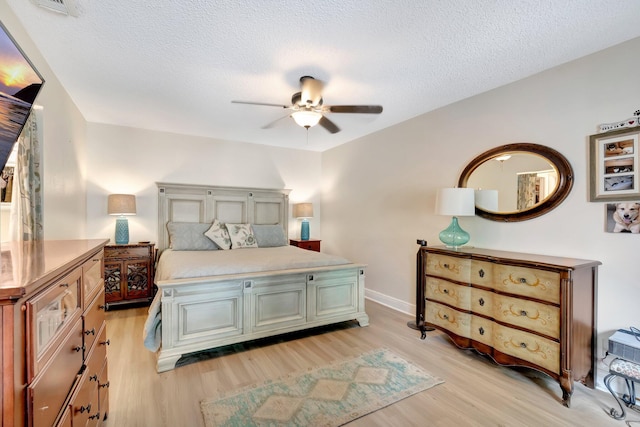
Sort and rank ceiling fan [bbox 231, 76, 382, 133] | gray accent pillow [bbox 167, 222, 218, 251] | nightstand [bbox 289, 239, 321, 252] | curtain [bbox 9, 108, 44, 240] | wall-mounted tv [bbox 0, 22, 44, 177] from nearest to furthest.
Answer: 1. wall-mounted tv [bbox 0, 22, 44, 177]
2. curtain [bbox 9, 108, 44, 240]
3. ceiling fan [bbox 231, 76, 382, 133]
4. gray accent pillow [bbox 167, 222, 218, 251]
5. nightstand [bbox 289, 239, 321, 252]

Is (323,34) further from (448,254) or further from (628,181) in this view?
(628,181)

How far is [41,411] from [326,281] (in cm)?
245

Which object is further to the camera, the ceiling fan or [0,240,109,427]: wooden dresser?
the ceiling fan

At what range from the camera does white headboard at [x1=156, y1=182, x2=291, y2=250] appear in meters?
4.29

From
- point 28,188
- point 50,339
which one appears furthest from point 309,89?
point 50,339

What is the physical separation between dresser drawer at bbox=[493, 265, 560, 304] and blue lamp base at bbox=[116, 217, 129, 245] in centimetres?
437

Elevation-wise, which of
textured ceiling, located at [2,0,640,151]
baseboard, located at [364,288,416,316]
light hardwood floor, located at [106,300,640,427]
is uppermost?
textured ceiling, located at [2,0,640,151]

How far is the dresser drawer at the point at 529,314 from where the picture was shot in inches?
80.0

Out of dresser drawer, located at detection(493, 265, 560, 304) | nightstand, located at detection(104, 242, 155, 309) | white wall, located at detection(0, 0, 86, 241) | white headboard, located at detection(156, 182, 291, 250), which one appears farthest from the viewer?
white headboard, located at detection(156, 182, 291, 250)

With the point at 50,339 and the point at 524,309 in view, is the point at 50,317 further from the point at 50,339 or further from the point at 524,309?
the point at 524,309

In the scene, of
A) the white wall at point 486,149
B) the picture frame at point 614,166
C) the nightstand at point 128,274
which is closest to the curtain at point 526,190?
the white wall at point 486,149

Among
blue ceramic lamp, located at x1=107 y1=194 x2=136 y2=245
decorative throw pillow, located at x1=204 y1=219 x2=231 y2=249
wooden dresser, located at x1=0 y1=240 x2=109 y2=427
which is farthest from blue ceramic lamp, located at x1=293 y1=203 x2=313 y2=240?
wooden dresser, located at x1=0 y1=240 x2=109 y2=427

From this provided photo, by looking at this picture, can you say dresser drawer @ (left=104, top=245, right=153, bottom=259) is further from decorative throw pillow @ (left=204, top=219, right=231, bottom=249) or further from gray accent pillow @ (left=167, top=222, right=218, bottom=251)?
decorative throw pillow @ (left=204, top=219, right=231, bottom=249)

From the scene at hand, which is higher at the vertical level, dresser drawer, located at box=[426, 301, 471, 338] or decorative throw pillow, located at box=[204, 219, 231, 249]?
decorative throw pillow, located at box=[204, 219, 231, 249]
